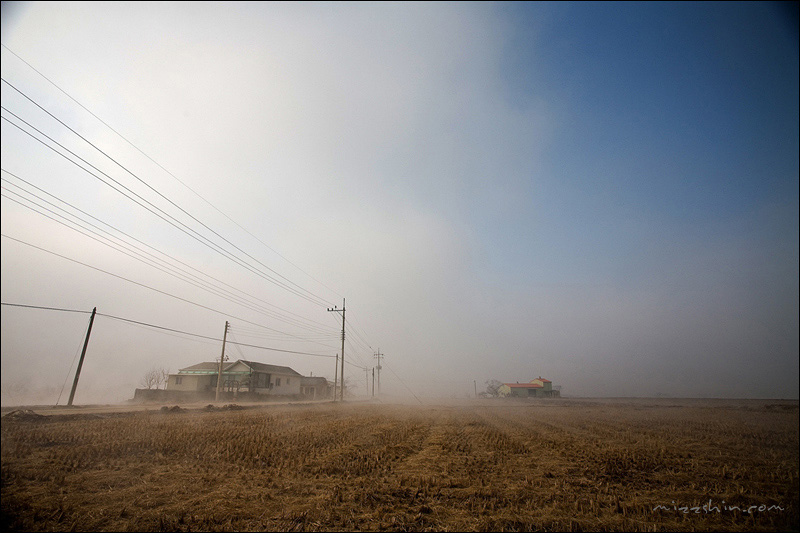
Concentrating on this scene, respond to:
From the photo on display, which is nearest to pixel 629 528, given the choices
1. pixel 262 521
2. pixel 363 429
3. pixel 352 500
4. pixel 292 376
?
pixel 352 500

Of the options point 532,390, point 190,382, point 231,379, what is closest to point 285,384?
point 231,379

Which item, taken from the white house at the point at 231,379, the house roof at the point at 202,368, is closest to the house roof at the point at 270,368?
the white house at the point at 231,379

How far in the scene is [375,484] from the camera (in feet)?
28.1

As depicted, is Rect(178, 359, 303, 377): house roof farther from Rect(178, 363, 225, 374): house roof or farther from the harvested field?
the harvested field

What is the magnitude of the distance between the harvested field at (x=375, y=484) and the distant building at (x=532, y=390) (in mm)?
74884

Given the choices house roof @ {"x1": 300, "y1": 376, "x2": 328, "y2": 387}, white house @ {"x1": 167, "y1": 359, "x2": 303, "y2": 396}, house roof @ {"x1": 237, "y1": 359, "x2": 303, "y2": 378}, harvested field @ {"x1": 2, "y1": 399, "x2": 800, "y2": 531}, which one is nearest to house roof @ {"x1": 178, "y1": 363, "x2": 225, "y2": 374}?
white house @ {"x1": 167, "y1": 359, "x2": 303, "y2": 396}

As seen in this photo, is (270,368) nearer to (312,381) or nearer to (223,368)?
(223,368)

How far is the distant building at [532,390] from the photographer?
83.2 m

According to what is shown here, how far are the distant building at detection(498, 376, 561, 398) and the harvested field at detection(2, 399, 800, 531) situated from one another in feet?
246

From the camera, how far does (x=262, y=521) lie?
630 centimetres

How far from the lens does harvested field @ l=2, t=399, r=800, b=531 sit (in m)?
6.40

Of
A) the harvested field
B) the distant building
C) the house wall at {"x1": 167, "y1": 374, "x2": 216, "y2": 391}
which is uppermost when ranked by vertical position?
the harvested field

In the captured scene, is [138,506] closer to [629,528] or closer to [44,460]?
[44,460]

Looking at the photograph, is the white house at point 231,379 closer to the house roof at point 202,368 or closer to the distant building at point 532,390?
the house roof at point 202,368
